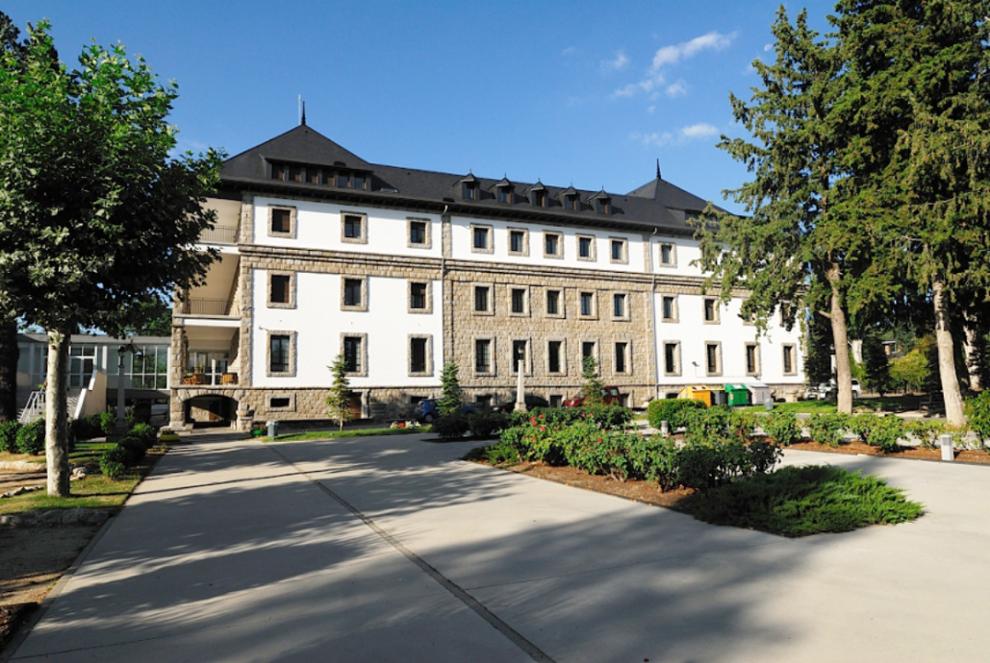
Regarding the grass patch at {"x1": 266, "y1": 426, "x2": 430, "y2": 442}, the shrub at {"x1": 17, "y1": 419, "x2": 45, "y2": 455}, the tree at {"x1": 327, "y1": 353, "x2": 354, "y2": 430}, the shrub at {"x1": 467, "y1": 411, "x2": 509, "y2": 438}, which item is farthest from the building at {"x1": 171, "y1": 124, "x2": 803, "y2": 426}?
the shrub at {"x1": 17, "y1": 419, "x2": 45, "y2": 455}

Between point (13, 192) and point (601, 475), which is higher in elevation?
point (13, 192)

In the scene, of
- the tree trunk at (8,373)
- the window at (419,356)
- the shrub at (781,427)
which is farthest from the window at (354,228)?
the shrub at (781,427)

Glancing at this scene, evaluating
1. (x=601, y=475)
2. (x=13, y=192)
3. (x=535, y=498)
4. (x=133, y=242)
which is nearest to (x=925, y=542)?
(x=535, y=498)

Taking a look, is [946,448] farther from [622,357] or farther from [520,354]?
[622,357]

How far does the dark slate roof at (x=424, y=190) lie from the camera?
3247 centimetres

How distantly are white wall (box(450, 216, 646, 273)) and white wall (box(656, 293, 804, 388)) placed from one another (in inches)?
149

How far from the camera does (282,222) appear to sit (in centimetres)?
3225

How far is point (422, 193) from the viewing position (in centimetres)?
3625

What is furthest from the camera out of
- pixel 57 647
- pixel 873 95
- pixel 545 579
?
pixel 873 95

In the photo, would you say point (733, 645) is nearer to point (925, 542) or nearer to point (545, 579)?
point (545, 579)

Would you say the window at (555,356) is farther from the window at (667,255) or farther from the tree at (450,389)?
the window at (667,255)

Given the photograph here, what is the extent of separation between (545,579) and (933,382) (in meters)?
33.0

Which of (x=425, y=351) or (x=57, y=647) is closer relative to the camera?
(x=57, y=647)

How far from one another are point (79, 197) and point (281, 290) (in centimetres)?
2174
